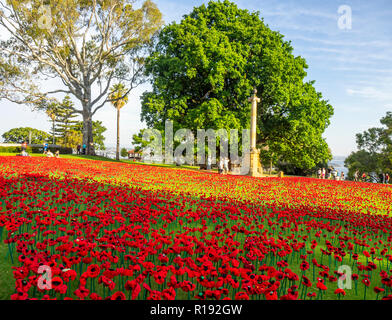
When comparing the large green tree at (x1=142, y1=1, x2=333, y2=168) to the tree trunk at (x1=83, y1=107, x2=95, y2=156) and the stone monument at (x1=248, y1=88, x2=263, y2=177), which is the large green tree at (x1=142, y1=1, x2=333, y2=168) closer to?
the stone monument at (x1=248, y1=88, x2=263, y2=177)

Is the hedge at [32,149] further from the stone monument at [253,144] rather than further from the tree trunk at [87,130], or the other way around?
the stone monument at [253,144]

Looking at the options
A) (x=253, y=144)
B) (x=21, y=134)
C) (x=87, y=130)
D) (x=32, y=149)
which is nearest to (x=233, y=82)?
(x=253, y=144)

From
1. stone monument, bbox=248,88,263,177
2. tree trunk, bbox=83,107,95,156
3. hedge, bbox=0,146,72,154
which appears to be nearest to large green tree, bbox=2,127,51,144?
hedge, bbox=0,146,72,154

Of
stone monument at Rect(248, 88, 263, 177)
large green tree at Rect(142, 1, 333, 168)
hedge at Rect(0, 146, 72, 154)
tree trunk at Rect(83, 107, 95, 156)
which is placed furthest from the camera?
tree trunk at Rect(83, 107, 95, 156)

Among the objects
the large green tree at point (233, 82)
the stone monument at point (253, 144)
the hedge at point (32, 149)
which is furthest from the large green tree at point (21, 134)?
the stone monument at point (253, 144)

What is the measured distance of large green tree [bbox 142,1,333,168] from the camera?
2570 cm

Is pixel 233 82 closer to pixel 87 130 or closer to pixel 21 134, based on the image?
pixel 87 130

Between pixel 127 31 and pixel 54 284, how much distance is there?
36.9m

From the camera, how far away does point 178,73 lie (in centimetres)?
2744

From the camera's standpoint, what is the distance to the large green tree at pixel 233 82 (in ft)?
84.3

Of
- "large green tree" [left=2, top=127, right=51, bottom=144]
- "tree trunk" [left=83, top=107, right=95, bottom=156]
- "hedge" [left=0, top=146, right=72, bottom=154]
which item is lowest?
"hedge" [left=0, top=146, right=72, bottom=154]
